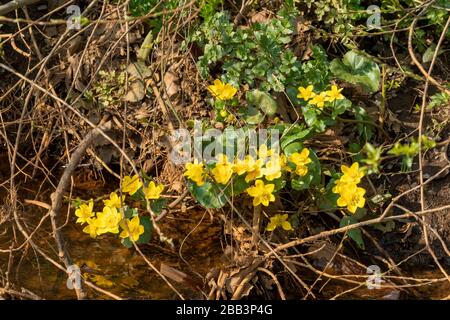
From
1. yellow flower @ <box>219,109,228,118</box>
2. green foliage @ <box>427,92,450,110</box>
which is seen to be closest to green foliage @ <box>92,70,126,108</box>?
yellow flower @ <box>219,109,228,118</box>

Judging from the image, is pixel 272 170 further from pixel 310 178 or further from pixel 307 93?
pixel 307 93

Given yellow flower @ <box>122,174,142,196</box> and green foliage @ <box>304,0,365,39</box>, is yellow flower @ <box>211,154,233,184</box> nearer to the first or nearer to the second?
yellow flower @ <box>122,174,142,196</box>

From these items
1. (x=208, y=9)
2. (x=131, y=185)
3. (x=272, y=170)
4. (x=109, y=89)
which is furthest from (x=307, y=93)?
(x=109, y=89)

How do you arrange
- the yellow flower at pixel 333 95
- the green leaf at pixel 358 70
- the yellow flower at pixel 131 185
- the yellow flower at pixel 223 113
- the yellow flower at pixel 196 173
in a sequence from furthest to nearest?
the green leaf at pixel 358 70
the yellow flower at pixel 223 113
the yellow flower at pixel 333 95
the yellow flower at pixel 131 185
the yellow flower at pixel 196 173

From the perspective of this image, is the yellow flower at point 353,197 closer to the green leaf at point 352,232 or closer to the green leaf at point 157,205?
the green leaf at point 352,232

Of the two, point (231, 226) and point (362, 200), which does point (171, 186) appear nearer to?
point (231, 226)

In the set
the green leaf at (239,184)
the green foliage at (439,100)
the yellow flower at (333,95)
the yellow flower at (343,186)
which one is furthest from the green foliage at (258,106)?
the green foliage at (439,100)
